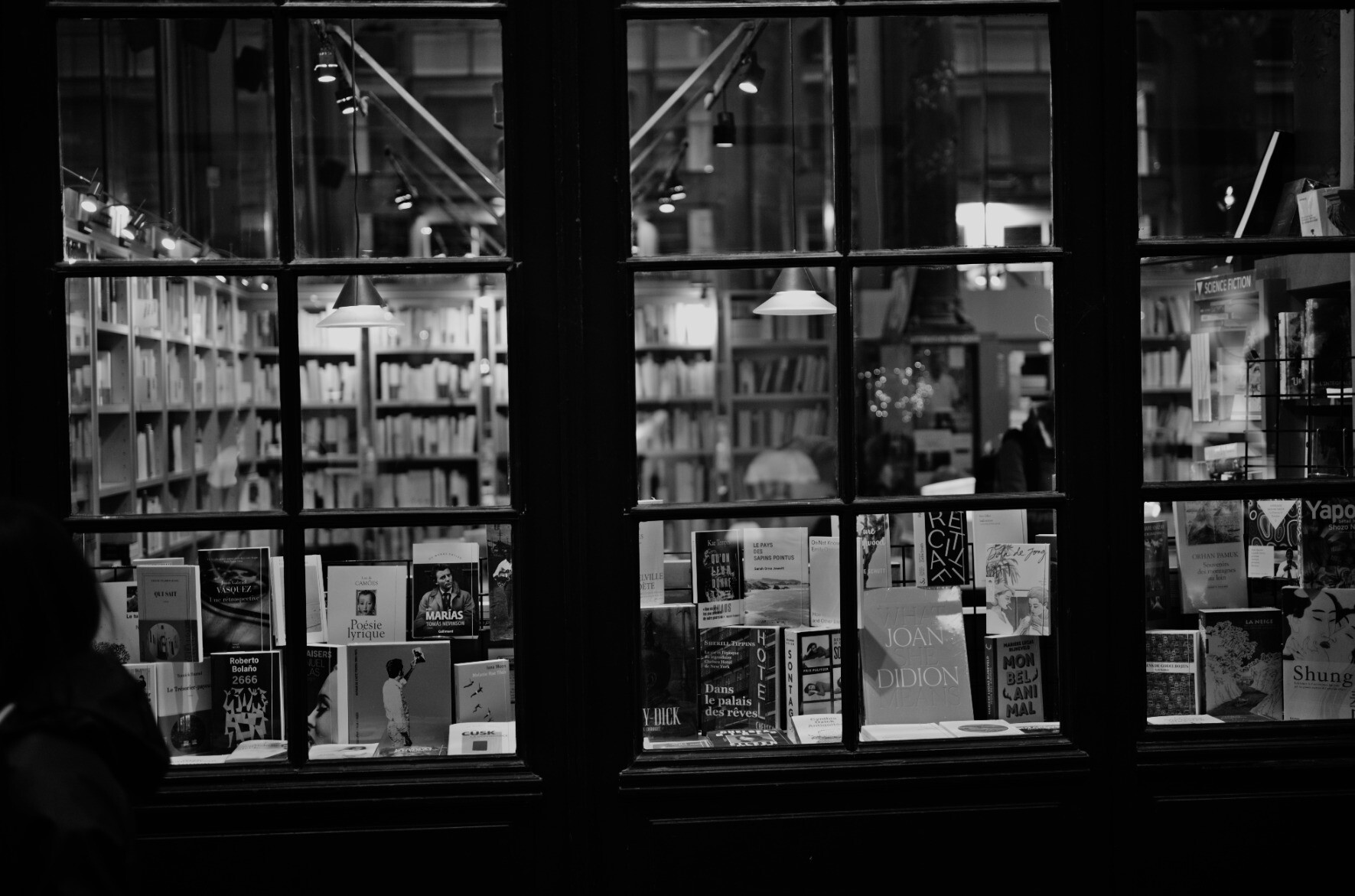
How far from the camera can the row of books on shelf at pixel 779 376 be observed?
9.88 meters

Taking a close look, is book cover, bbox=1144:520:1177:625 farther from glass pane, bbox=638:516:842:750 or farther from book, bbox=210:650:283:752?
book, bbox=210:650:283:752

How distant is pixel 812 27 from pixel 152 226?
819 cm

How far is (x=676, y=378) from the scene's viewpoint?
9.62 metres

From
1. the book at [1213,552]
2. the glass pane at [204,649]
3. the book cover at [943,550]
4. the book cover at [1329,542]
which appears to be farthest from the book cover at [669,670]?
the book cover at [1329,542]

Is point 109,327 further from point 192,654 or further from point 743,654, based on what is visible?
point 743,654

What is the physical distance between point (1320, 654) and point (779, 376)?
713 centimetres

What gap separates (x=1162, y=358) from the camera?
7996mm

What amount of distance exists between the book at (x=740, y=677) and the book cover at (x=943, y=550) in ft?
1.34

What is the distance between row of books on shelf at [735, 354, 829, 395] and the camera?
389 inches

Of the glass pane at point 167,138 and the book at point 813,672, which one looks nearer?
the book at point 813,672

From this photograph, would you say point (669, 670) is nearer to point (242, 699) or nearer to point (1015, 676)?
point (1015, 676)

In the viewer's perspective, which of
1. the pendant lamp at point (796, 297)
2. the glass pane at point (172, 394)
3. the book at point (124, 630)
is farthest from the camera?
the pendant lamp at point (796, 297)

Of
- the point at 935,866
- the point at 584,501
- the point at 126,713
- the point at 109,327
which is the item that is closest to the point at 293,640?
the point at 584,501

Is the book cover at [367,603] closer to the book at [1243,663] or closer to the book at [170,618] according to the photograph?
the book at [170,618]
